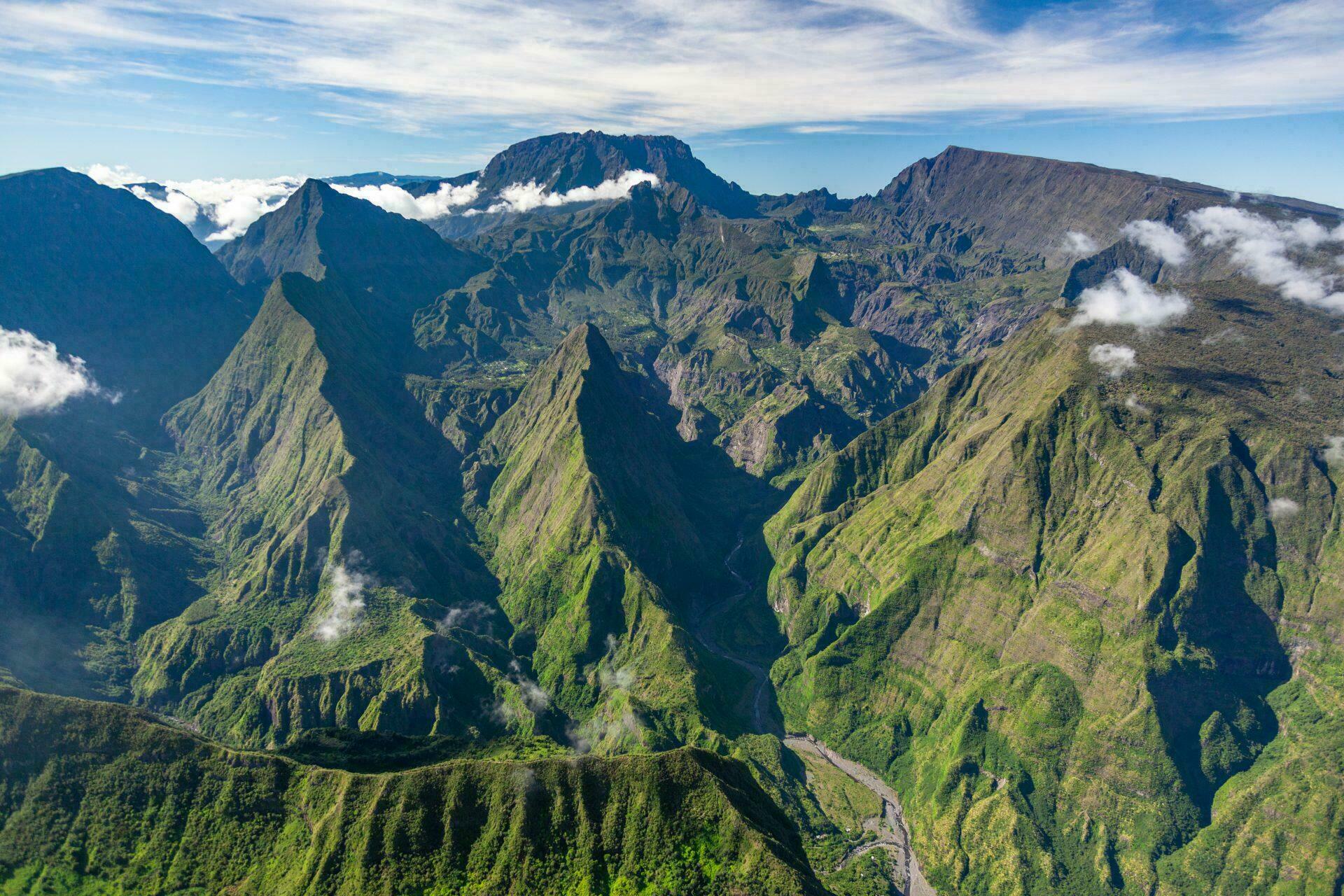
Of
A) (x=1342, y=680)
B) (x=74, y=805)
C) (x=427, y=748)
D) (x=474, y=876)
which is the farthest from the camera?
(x=1342, y=680)

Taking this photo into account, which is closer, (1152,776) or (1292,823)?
(1292,823)

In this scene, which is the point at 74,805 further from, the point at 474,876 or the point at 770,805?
the point at 770,805

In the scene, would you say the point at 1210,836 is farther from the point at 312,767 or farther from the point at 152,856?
the point at 152,856

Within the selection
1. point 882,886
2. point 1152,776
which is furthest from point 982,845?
point 1152,776

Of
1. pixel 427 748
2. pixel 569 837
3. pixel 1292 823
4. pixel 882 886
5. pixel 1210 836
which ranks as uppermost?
pixel 569 837

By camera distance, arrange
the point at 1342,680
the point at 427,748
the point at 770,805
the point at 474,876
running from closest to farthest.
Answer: the point at 474,876, the point at 770,805, the point at 427,748, the point at 1342,680

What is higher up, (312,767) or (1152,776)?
(312,767)

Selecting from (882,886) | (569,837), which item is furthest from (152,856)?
(882,886)
